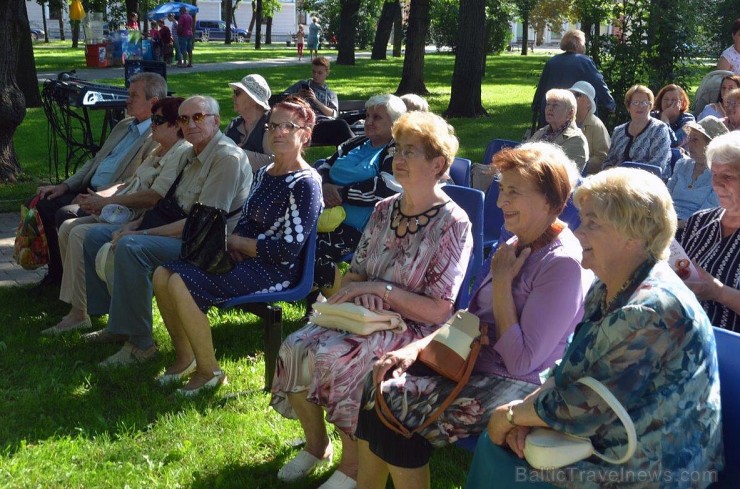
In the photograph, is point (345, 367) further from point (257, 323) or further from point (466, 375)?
point (257, 323)

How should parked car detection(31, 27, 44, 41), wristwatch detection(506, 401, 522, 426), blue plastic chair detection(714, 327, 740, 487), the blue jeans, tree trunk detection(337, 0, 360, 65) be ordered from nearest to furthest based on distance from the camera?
1. blue plastic chair detection(714, 327, 740, 487)
2. wristwatch detection(506, 401, 522, 426)
3. the blue jeans
4. tree trunk detection(337, 0, 360, 65)
5. parked car detection(31, 27, 44, 41)

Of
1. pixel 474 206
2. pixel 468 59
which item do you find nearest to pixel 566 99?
pixel 474 206

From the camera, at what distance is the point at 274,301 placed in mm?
4512

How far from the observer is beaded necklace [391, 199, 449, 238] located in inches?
144

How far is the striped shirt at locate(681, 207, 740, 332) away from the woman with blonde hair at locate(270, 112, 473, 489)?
98 centimetres

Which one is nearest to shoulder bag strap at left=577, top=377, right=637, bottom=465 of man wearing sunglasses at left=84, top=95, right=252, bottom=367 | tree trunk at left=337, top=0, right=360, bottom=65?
man wearing sunglasses at left=84, top=95, right=252, bottom=367

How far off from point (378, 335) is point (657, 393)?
1414 mm

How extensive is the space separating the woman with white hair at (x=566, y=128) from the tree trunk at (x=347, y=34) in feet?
73.8

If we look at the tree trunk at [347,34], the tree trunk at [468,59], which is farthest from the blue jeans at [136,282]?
the tree trunk at [347,34]

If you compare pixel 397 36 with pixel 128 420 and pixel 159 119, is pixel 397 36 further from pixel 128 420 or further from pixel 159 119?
pixel 128 420

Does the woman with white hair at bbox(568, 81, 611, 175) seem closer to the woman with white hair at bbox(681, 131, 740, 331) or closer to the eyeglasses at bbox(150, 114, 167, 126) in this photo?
the eyeglasses at bbox(150, 114, 167, 126)

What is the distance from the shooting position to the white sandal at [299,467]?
3.75 metres

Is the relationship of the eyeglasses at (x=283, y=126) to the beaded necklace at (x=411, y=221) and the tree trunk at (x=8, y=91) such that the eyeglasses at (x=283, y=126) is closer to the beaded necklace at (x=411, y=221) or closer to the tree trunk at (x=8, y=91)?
the beaded necklace at (x=411, y=221)

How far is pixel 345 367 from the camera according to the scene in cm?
351
